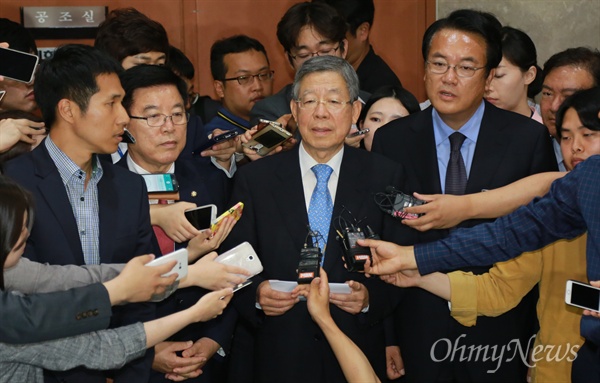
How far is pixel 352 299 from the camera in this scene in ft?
10.7

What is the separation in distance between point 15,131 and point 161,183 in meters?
0.61

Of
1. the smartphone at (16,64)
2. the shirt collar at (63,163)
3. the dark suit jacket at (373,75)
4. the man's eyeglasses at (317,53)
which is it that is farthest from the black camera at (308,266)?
the dark suit jacket at (373,75)

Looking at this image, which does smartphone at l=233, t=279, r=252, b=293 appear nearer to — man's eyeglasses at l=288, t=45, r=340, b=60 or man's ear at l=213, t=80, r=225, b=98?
man's eyeglasses at l=288, t=45, r=340, b=60

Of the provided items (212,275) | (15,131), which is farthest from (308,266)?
(15,131)

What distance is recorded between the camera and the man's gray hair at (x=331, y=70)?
349cm

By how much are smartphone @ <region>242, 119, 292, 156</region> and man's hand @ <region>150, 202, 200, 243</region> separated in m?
0.54

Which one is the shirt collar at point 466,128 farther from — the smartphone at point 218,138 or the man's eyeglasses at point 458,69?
the smartphone at point 218,138

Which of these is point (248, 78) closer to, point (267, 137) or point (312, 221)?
point (267, 137)

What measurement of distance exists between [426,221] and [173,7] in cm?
309

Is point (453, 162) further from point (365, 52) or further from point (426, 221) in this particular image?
point (365, 52)

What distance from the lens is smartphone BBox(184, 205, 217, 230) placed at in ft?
11.1

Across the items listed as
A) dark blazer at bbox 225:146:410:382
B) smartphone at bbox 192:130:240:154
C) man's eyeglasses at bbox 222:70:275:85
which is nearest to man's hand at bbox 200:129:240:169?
smartphone at bbox 192:130:240:154

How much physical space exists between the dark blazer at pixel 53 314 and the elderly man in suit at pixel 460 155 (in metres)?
1.41

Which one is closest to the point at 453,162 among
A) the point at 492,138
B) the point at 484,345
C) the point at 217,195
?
the point at 492,138
